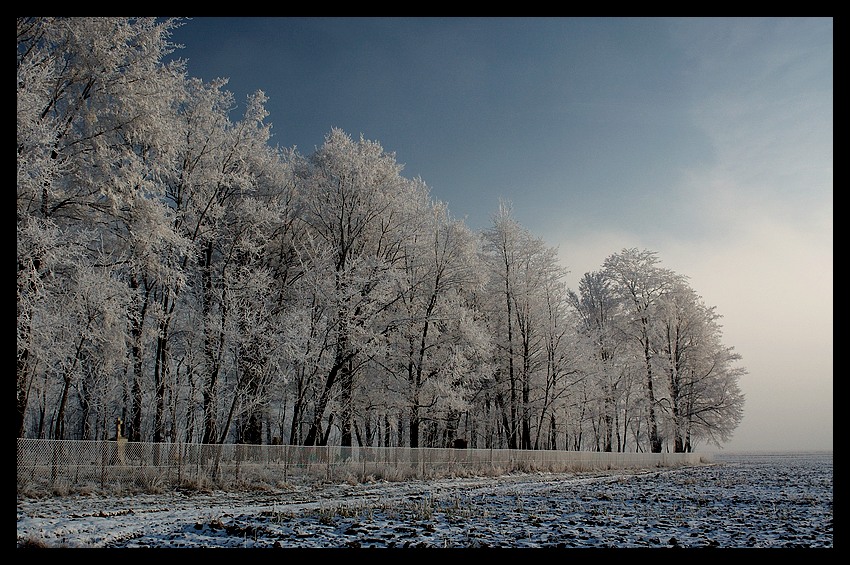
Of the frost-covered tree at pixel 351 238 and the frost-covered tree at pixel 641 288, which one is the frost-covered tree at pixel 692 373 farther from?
the frost-covered tree at pixel 351 238

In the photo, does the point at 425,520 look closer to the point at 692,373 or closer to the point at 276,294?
the point at 276,294

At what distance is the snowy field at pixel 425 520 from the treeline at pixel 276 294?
521 centimetres

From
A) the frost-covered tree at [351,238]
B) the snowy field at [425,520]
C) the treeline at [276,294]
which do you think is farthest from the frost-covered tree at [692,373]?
the snowy field at [425,520]

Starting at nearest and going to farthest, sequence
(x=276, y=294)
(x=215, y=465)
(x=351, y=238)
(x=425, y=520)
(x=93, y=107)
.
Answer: (x=425, y=520) → (x=93, y=107) → (x=215, y=465) → (x=351, y=238) → (x=276, y=294)

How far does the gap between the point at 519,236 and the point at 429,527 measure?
27.4 metres

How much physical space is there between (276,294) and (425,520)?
19045 millimetres

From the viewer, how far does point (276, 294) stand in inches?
1164

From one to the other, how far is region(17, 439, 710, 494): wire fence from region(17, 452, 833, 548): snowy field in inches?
40.6

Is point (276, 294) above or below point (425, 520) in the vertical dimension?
above

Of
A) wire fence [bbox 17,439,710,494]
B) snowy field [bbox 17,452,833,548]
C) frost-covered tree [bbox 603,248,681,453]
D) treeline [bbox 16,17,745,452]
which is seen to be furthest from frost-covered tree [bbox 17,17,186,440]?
frost-covered tree [bbox 603,248,681,453]

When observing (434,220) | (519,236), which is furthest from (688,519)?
(519,236)

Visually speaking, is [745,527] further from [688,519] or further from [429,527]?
[429,527]

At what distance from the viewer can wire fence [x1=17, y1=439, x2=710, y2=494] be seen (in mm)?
15539

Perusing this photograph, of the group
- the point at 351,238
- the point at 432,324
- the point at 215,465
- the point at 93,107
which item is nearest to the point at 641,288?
the point at 432,324
